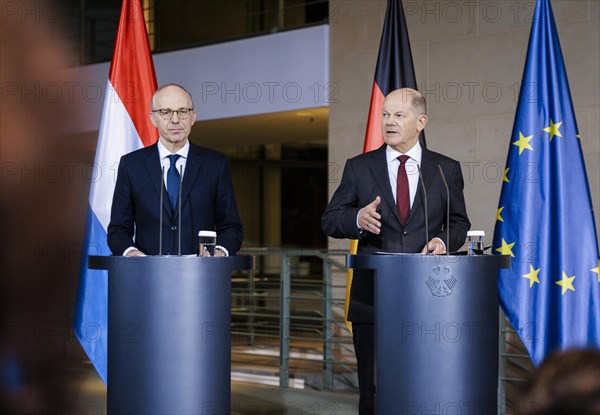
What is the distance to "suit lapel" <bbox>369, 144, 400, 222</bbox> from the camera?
3234mm

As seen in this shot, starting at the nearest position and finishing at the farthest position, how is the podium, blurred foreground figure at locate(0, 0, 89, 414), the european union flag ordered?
blurred foreground figure at locate(0, 0, 89, 414), the podium, the european union flag

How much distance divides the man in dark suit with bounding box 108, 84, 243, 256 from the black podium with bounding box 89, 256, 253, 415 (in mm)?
353

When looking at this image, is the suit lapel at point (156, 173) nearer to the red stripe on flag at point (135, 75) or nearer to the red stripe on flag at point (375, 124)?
the red stripe on flag at point (135, 75)

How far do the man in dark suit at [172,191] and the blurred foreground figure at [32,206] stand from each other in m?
0.38

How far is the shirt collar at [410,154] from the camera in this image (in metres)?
3.29

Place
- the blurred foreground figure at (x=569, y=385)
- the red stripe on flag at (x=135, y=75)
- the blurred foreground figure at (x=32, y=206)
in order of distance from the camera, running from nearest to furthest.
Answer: the blurred foreground figure at (x=569, y=385)
the blurred foreground figure at (x=32, y=206)
the red stripe on flag at (x=135, y=75)

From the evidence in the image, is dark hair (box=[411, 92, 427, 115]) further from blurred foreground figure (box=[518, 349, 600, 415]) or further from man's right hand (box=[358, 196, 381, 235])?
blurred foreground figure (box=[518, 349, 600, 415])

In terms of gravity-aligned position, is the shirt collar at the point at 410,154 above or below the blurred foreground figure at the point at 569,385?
above

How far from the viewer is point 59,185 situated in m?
2.99

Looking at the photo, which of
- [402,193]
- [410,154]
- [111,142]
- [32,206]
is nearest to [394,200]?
[402,193]

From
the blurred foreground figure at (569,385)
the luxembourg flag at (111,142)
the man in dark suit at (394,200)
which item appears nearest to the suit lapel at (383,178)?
the man in dark suit at (394,200)

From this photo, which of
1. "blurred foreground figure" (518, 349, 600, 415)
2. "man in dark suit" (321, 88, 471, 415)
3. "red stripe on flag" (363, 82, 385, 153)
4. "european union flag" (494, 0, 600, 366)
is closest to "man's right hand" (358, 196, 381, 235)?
"man in dark suit" (321, 88, 471, 415)

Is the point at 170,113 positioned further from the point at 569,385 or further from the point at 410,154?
the point at 569,385

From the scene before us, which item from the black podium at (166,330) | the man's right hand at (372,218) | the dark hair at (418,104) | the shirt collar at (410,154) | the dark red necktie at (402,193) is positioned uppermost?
the dark hair at (418,104)
